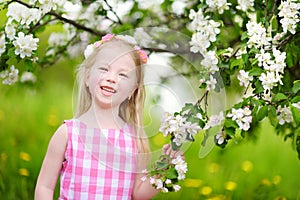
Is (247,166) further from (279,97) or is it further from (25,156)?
(279,97)

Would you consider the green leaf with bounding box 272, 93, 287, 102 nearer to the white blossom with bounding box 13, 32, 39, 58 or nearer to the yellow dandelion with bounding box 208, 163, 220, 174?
the white blossom with bounding box 13, 32, 39, 58

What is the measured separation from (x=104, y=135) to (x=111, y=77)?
0.18 m

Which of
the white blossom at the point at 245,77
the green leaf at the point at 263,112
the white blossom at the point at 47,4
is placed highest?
the white blossom at the point at 47,4

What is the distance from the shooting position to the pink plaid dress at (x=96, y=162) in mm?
2016

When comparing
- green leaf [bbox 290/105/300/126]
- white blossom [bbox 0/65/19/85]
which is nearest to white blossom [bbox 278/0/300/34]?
green leaf [bbox 290/105/300/126]

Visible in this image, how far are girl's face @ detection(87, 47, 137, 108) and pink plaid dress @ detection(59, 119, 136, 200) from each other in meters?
0.10

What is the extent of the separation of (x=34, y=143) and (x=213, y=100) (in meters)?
1.84

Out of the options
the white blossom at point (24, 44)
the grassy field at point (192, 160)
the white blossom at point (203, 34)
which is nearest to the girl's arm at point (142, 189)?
the white blossom at point (203, 34)

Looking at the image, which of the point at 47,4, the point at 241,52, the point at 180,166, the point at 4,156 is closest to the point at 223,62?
the point at 241,52

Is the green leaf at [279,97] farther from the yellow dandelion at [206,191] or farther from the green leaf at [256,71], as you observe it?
the yellow dandelion at [206,191]

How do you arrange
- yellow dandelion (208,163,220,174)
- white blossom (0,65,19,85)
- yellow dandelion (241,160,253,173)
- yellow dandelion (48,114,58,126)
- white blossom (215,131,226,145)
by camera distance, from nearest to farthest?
white blossom (215,131,226,145) → white blossom (0,65,19,85) → yellow dandelion (208,163,220,174) → yellow dandelion (241,160,253,173) → yellow dandelion (48,114,58,126)

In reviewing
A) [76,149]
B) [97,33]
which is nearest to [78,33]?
[97,33]

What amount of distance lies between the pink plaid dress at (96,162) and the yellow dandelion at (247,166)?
62.3 inches

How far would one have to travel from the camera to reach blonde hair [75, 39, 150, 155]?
80.0 inches
